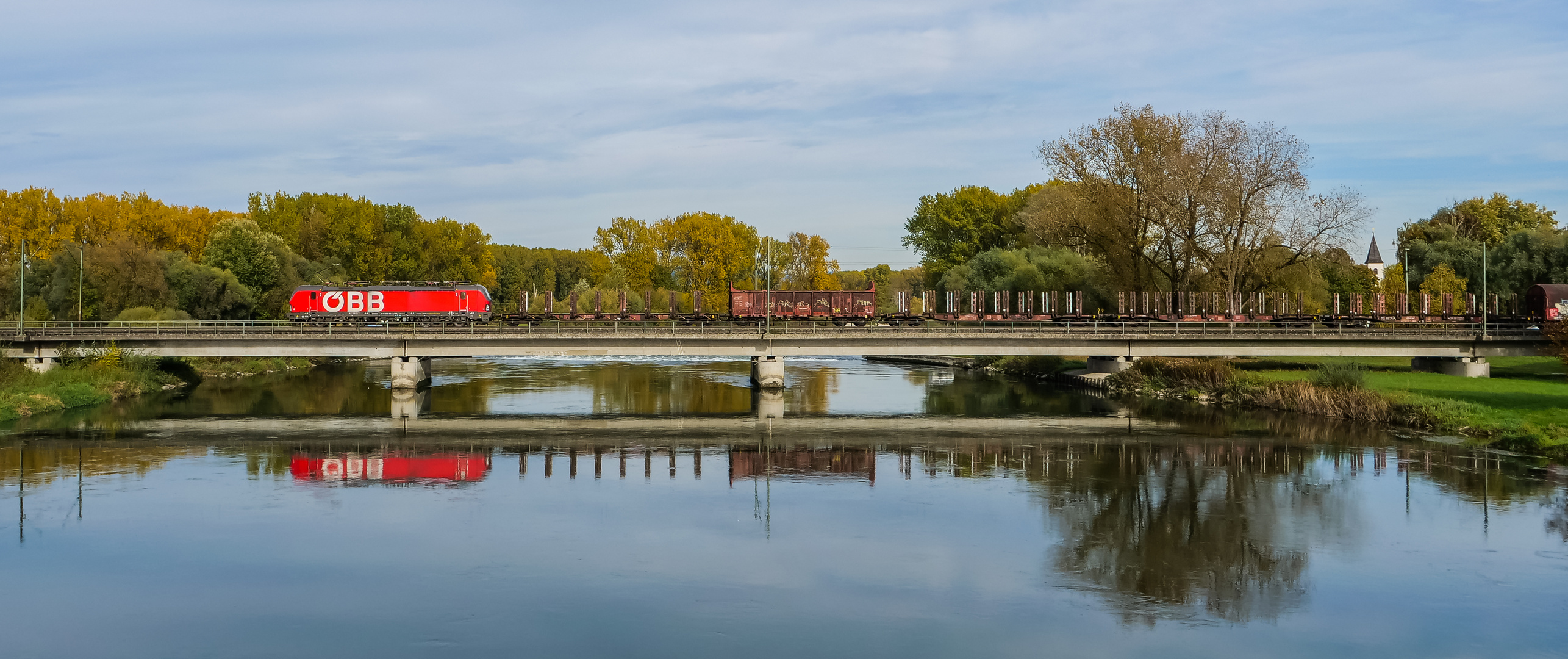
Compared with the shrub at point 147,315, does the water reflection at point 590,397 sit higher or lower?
lower

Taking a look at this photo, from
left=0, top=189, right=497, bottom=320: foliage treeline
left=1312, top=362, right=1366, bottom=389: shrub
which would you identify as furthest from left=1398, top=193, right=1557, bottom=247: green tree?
left=0, top=189, right=497, bottom=320: foliage treeline

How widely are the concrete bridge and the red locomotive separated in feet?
48.4

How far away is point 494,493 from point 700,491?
597 cm

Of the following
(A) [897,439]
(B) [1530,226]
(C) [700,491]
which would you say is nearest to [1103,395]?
(A) [897,439]

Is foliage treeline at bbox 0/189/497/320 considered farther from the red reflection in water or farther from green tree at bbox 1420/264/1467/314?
green tree at bbox 1420/264/1467/314

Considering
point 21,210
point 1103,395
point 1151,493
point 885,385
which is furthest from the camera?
point 21,210

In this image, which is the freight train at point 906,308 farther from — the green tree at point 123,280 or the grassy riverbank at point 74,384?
the green tree at point 123,280

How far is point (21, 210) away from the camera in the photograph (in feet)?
337

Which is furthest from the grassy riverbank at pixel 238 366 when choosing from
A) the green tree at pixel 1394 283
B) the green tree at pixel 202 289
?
the green tree at pixel 1394 283

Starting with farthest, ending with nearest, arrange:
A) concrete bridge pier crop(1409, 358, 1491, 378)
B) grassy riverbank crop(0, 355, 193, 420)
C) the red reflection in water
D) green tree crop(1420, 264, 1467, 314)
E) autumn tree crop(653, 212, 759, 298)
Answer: autumn tree crop(653, 212, 759, 298)
green tree crop(1420, 264, 1467, 314)
concrete bridge pier crop(1409, 358, 1491, 378)
grassy riverbank crop(0, 355, 193, 420)
the red reflection in water

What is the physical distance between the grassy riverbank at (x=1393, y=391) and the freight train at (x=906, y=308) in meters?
3.17

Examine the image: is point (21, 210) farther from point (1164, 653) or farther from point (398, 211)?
point (1164, 653)

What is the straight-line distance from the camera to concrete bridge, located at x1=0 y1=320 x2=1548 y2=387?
61312 mm

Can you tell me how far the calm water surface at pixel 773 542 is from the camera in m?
19.7
